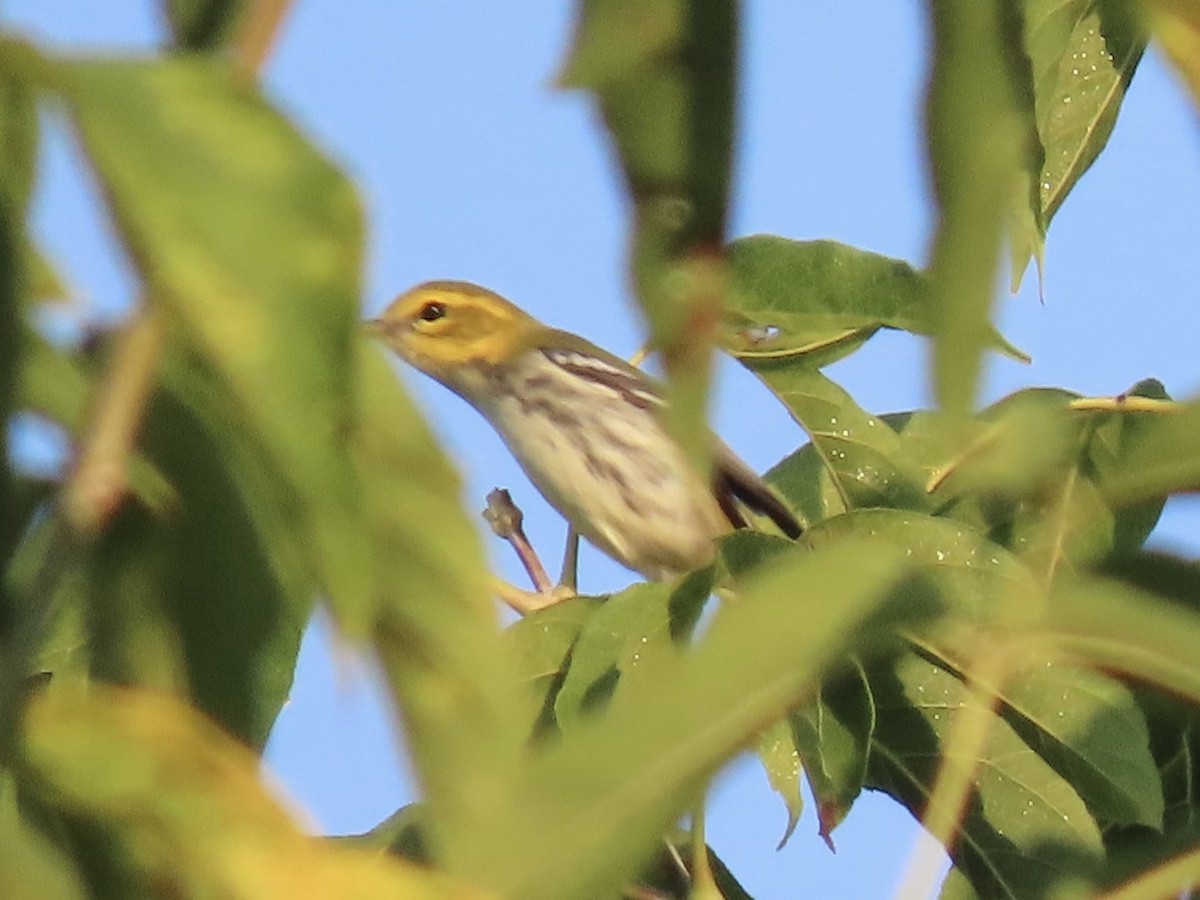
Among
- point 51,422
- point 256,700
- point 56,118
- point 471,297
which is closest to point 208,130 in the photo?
point 56,118

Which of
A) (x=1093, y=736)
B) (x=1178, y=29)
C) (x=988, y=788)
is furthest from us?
(x=988, y=788)

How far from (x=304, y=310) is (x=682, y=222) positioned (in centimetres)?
14

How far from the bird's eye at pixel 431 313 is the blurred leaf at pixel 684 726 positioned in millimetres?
5106

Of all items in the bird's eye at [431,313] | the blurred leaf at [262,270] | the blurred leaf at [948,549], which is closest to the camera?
the blurred leaf at [262,270]

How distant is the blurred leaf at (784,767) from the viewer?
1.73 m

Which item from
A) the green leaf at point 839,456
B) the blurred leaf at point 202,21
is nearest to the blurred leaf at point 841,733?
the green leaf at point 839,456

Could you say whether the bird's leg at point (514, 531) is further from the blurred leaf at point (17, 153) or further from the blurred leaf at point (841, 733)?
the blurred leaf at point (17, 153)

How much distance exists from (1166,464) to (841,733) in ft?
2.91

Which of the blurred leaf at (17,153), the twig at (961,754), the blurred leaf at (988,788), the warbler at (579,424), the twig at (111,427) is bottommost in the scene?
the warbler at (579,424)

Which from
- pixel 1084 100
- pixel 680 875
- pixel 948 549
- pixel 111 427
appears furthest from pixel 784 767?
pixel 111 427

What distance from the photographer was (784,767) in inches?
68.8

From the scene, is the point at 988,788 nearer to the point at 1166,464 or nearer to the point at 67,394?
the point at 1166,464

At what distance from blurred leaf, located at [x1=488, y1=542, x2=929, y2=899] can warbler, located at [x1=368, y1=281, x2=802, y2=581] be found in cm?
368

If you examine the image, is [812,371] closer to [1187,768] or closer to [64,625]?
[1187,768]
